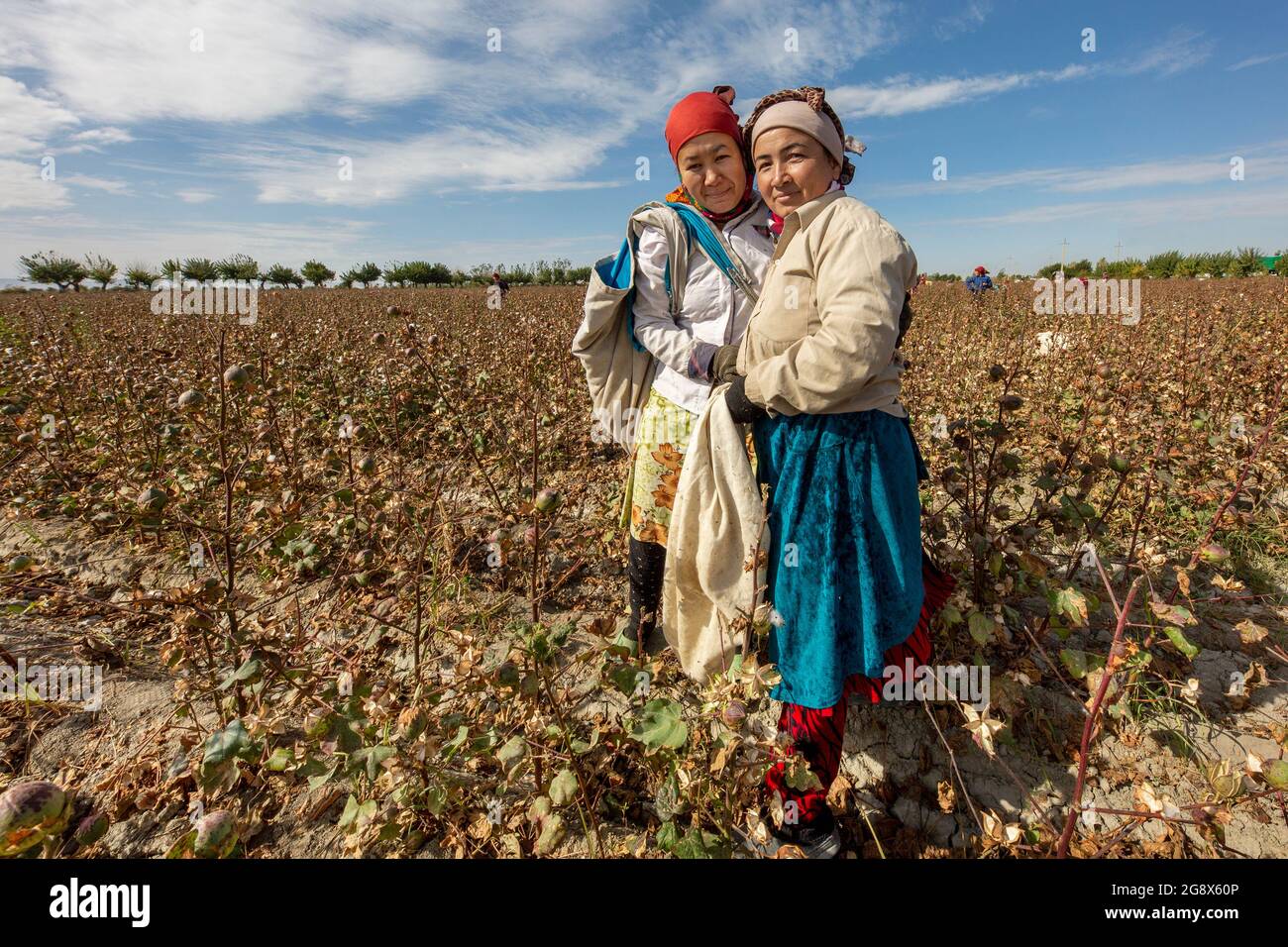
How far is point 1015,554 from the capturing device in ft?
7.15

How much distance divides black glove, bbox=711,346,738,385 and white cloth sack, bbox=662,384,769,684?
4cm

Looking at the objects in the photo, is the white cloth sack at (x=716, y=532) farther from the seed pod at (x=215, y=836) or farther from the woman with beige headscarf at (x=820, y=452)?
the seed pod at (x=215, y=836)

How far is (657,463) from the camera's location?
6.63 ft

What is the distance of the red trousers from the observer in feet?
5.49

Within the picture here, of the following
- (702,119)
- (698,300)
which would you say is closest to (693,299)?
(698,300)

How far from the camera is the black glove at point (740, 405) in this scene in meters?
1.57

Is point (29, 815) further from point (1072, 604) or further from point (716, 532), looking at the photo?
point (1072, 604)

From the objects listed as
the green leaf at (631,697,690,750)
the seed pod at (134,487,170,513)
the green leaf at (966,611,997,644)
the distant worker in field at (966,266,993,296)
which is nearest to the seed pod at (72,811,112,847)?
the seed pod at (134,487,170,513)

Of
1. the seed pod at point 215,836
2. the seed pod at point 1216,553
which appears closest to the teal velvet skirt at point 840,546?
the seed pod at point 1216,553

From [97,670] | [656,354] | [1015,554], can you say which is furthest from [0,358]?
[1015,554]

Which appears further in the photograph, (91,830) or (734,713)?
(734,713)

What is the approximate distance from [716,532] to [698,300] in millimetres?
803

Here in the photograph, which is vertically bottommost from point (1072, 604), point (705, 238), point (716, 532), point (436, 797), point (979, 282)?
point (436, 797)

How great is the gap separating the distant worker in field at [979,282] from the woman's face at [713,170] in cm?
1419
